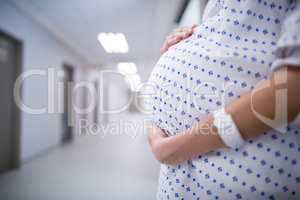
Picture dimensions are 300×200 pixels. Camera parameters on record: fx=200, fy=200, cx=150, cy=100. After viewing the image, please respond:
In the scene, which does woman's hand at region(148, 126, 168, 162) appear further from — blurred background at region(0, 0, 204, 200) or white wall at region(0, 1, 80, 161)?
white wall at region(0, 1, 80, 161)

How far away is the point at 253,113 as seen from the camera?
1.42ft

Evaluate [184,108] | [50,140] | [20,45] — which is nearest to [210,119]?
[184,108]

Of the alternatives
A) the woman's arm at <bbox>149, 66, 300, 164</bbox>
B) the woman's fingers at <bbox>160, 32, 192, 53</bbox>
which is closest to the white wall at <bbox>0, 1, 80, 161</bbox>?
the woman's fingers at <bbox>160, 32, 192, 53</bbox>

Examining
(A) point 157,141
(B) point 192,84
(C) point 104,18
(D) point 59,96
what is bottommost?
(A) point 157,141

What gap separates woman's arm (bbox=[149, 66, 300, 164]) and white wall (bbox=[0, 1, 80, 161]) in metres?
3.75

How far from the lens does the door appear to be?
10.8ft

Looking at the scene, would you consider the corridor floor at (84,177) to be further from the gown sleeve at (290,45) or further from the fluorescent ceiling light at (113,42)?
the fluorescent ceiling light at (113,42)

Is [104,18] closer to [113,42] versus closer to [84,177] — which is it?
[113,42]

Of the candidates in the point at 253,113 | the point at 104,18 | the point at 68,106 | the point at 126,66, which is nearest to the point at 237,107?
the point at 253,113

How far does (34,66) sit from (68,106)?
7.19 ft

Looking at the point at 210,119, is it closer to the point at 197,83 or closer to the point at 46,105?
the point at 197,83

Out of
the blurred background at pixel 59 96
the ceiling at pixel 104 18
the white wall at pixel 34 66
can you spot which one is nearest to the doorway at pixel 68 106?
the blurred background at pixel 59 96

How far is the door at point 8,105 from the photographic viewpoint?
328cm

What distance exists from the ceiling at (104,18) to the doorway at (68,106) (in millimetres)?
963
